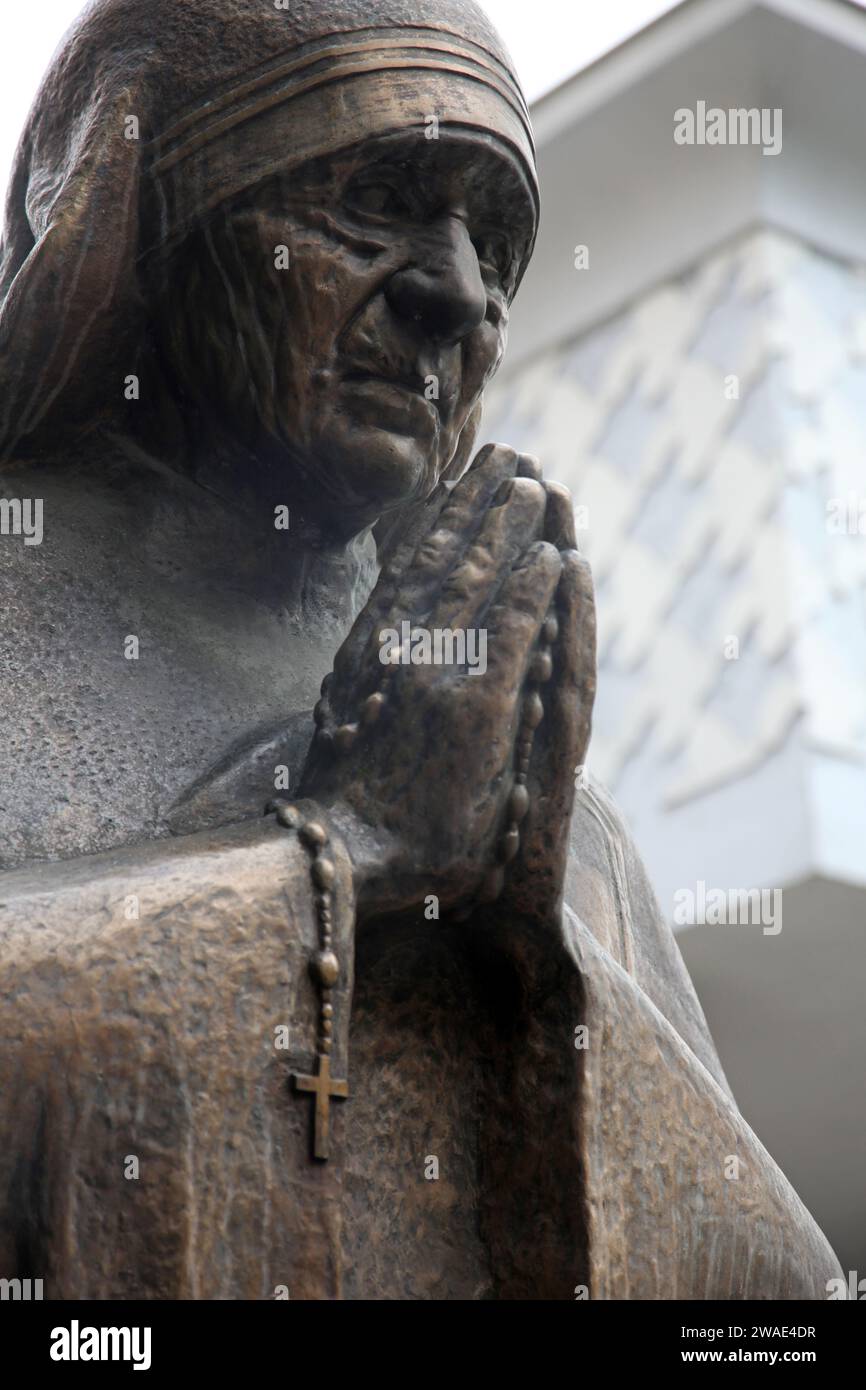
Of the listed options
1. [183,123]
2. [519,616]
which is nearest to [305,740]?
[519,616]

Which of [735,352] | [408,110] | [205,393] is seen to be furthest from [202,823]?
[735,352]

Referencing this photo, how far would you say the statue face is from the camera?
9.81ft

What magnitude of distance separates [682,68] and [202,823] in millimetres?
5504

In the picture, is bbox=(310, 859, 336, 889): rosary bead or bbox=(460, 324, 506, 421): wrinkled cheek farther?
bbox=(460, 324, 506, 421): wrinkled cheek

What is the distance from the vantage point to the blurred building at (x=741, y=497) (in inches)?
290

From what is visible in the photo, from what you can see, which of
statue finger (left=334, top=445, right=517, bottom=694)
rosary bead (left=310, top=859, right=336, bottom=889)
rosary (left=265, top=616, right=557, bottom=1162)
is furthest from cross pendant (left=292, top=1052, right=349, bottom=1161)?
statue finger (left=334, top=445, right=517, bottom=694)

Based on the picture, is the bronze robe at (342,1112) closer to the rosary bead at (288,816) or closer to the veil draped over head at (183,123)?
the rosary bead at (288,816)

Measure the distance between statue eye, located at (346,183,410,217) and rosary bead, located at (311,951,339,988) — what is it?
981 mm

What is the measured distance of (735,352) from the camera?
26.4ft

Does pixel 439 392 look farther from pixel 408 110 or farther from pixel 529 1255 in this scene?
pixel 529 1255

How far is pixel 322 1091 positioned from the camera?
8.54 ft

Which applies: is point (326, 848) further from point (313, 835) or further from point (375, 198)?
point (375, 198)

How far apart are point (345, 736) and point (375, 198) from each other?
0.74m

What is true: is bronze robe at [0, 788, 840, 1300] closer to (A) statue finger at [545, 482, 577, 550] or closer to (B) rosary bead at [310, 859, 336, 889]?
(B) rosary bead at [310, 859, 336, 889]
